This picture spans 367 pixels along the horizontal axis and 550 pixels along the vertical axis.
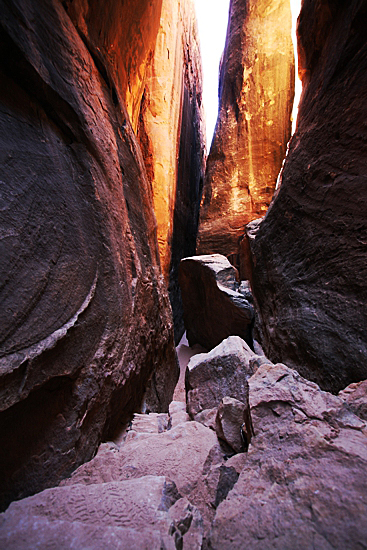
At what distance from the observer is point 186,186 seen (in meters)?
8.85

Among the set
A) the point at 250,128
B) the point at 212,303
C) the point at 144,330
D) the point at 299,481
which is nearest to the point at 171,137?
the point at 250,128

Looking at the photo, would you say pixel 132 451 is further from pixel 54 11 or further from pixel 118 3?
pixel 118 3

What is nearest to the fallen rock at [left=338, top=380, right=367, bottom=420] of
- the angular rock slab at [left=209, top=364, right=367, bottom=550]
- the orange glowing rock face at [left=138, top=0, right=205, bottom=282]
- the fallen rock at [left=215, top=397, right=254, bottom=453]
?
the angular rock slab at [left=209, top=364, right=367, bottom=550]

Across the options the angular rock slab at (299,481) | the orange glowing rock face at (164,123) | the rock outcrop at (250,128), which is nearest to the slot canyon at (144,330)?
the angular rock slab at (299,481)

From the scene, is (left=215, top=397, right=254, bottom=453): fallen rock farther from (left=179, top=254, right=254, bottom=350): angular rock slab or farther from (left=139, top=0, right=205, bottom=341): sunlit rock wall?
(left=139, top=0, right=205, bottom=341): sunlit rock wall

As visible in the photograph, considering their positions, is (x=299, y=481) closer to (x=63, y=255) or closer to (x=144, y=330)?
(x=63, y=255)

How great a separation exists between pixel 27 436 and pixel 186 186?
8.56m

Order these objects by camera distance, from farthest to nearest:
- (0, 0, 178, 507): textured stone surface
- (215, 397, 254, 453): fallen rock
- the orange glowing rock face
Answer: the orange glowing rock face, (215, 397, 254, 453): fallen rock, (0, 0, 178, 507): textured stone surface

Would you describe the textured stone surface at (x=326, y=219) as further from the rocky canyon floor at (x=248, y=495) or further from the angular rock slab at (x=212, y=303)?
the rocky canyon floor at (x=248, y=495)

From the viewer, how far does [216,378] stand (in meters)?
2.36

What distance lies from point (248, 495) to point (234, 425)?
1.88 ft

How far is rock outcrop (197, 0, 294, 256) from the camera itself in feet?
23.9

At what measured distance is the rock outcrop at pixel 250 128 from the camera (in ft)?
23.9

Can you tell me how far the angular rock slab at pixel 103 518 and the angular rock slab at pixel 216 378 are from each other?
1187 millimetres
